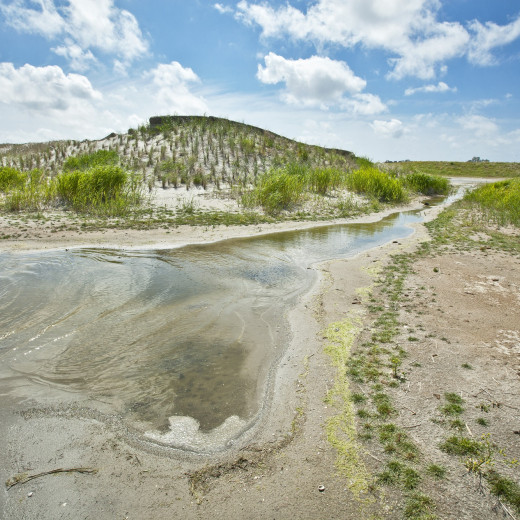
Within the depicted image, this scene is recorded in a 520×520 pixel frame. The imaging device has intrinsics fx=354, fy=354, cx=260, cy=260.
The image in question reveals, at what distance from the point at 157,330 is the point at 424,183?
3143 cm

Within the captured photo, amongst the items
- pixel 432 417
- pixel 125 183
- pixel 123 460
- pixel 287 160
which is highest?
pixel 287 160

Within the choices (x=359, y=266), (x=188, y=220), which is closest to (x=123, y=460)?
(x=359, y=266)

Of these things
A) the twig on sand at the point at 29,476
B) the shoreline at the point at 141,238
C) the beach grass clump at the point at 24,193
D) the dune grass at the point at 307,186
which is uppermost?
the dune grass at the point at 307,186

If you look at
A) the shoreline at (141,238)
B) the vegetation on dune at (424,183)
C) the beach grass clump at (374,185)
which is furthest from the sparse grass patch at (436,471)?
the vegetation on dune at (424,183)

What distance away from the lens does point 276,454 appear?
335 centimetres

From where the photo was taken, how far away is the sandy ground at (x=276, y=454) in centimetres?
279

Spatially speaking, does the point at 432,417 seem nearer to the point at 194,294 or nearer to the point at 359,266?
the point at 194,294

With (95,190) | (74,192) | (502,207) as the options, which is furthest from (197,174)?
(502,207)

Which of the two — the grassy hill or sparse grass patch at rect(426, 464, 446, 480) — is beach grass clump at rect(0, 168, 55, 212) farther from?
sparse grass patch at rect(426, 464, 446, 480)

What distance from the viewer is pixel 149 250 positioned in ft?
36.0

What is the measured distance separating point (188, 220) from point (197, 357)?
1046 cm

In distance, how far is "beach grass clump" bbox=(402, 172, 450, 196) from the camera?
30.8 meters

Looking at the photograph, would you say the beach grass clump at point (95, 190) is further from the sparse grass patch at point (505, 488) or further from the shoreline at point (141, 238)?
the sparse grass patch at point (505, 488)

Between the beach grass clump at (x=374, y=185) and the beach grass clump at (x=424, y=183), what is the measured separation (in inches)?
231
